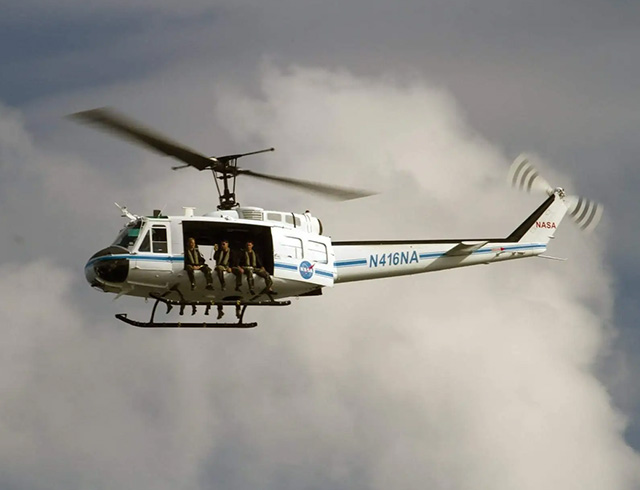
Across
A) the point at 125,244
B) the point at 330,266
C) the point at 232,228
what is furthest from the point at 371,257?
the point at 125,244

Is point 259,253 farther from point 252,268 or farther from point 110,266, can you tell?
point 110,266

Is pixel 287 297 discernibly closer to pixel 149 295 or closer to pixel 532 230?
pixel 149 295

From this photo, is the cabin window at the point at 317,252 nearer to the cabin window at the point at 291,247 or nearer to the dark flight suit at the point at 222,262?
the cabin window at the point at 291,247

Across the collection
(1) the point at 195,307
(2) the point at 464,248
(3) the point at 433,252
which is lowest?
(1) the point at 195,307

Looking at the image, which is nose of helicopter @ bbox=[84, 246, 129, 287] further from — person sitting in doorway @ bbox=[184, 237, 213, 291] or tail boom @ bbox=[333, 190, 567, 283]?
tail boom @ bbox=[333, 190, 567, 283]

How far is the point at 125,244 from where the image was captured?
37.2m

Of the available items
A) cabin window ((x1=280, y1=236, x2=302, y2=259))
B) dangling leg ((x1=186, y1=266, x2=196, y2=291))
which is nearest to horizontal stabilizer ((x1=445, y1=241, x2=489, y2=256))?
cabin window ((x1=280, y1=236, x2=302, y2=259))

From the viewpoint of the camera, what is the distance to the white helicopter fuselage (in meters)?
37.0

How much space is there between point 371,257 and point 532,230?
6.72 m

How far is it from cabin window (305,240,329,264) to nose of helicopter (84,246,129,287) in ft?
16.8

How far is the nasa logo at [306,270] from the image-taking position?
38.9 m

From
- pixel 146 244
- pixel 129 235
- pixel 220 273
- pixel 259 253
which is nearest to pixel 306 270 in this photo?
pixel 259 253

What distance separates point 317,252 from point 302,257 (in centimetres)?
63

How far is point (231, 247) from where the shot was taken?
3847 cm
